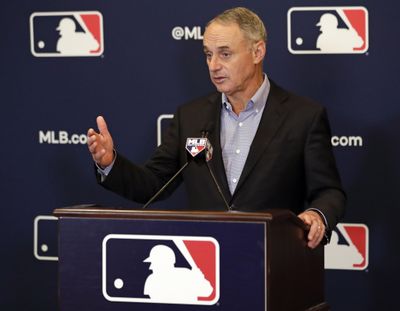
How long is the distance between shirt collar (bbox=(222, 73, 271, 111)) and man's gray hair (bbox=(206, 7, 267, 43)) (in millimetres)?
171

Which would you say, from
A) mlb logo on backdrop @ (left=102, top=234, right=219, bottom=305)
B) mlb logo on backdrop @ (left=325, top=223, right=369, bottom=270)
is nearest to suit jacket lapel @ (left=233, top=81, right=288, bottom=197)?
mlb logo on backdrop @ (left=102, top=234, right=219, bottom=305)

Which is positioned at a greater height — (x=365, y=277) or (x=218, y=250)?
(x=218, y=250)

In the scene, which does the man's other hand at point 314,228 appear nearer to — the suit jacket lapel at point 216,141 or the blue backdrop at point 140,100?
the suit jacket lapel at point 216,141

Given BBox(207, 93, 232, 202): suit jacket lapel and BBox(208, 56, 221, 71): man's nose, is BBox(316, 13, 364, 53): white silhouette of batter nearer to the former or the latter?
BBox(207, 93, 232, 202): suit jacket lapel

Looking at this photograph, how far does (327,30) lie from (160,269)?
1.82 metres

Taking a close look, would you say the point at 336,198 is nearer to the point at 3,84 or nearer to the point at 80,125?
the point at 80,125

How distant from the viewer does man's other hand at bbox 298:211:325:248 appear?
2.65 metres

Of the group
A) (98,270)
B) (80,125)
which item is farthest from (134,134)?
(98,270)

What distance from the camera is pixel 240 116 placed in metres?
3.17

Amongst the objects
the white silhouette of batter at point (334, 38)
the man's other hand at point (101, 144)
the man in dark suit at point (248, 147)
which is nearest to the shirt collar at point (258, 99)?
the man in dark suit at point (248, 147)

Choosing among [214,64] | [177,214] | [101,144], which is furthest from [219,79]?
[177,214]

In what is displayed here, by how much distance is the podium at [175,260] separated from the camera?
229cm

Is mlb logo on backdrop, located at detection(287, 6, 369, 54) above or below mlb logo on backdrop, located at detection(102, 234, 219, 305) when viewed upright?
above

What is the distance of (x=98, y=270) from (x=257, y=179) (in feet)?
2.65
